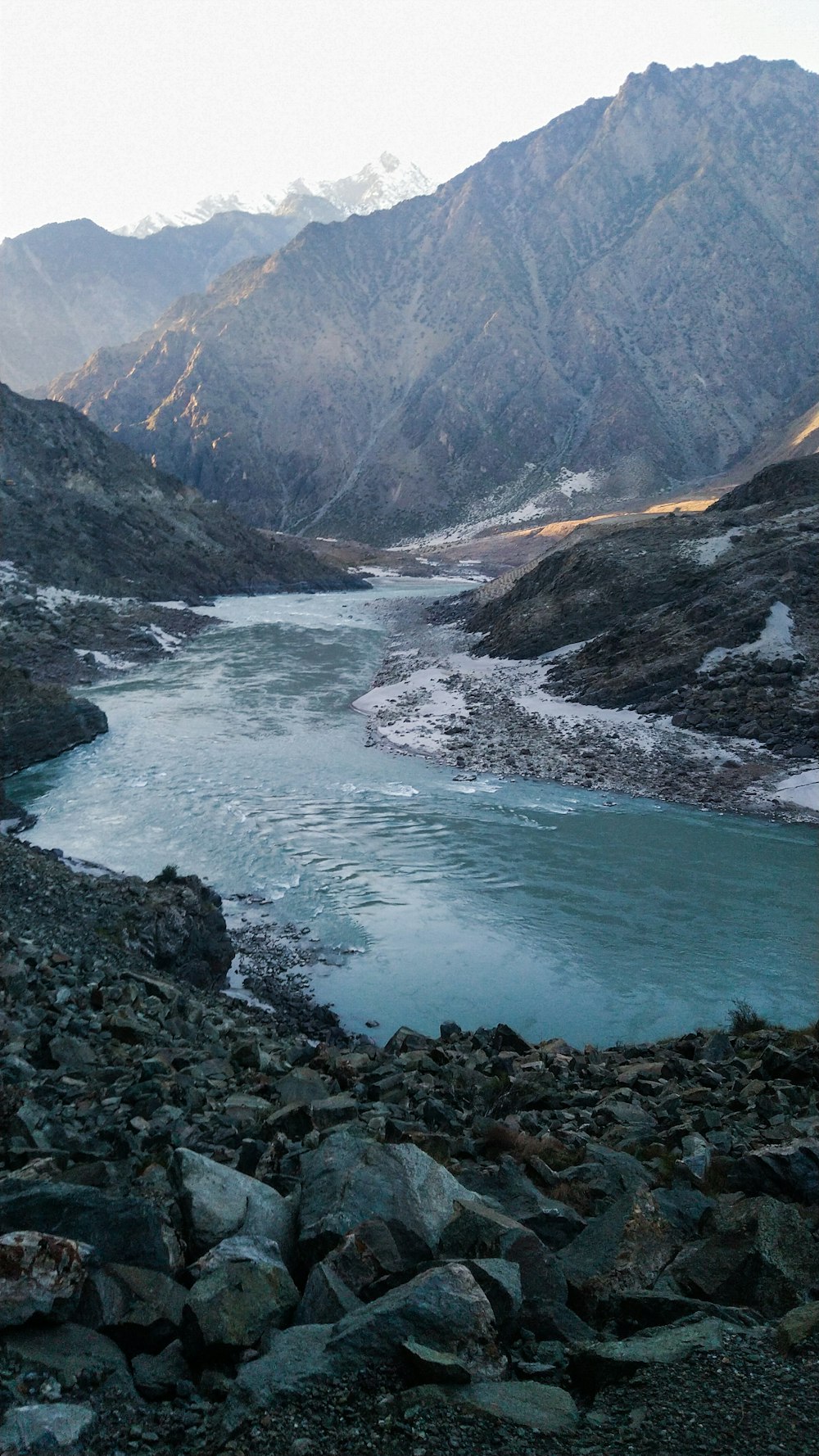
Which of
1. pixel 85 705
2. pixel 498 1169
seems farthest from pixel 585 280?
pixel 498 1169

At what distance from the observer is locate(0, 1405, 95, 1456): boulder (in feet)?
13.4

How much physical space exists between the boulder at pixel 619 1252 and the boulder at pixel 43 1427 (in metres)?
2.95

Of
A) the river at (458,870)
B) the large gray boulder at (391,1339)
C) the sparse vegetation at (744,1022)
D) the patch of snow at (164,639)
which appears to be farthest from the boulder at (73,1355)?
the patch of snow at (164,639)

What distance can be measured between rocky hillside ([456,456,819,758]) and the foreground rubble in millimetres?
23982

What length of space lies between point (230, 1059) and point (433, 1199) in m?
4.97

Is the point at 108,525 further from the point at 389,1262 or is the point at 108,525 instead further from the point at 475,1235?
the point at 389,1262

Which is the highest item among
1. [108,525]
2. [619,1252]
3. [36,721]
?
[108,525]

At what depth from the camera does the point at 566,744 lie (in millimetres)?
32031

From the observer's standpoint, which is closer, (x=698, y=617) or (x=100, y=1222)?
(x=100, y=1222)

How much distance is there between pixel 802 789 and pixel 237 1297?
2540cm

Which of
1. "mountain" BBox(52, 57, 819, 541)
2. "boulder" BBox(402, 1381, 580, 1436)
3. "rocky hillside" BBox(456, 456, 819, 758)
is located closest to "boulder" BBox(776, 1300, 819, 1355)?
"boulder" BBox(402, 1381, 580, 1436)

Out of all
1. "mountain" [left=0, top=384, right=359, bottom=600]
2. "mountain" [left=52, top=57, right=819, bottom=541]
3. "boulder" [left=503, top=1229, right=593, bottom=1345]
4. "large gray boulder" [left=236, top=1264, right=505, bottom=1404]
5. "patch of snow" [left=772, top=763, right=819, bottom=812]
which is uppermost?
"mountain" [left=52, top=57, right=819, bottom=541]

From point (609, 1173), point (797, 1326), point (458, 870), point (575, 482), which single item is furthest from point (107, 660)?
point (575, 482)

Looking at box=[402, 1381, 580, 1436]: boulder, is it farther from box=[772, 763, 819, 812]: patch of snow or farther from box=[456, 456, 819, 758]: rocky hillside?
box=[456, 456, 819, 758]: rocky hillside
